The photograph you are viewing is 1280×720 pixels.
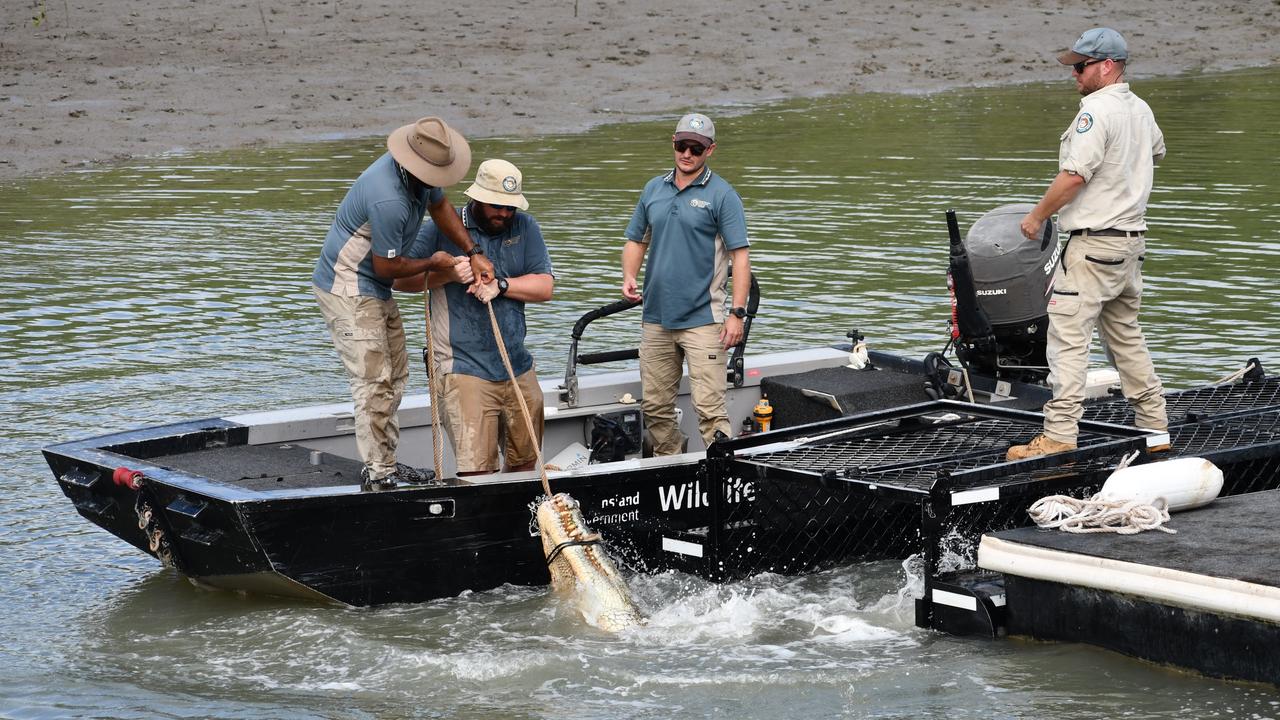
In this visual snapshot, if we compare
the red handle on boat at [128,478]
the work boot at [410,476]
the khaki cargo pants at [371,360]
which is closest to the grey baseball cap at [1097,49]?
the khaki cargo pants at [371,360]

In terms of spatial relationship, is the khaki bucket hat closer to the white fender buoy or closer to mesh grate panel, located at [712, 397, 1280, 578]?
mesh grate panel, located at [712, 397, 1280, 578]

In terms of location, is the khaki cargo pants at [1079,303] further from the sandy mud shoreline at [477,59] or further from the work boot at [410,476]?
the sandy mud shoreline at [477,59]

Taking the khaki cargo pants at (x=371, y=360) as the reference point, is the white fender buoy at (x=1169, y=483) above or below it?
below

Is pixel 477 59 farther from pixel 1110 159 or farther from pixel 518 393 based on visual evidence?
pixel 1110 159

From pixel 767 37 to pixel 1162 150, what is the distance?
19.4 metres

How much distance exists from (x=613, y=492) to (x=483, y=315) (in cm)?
91

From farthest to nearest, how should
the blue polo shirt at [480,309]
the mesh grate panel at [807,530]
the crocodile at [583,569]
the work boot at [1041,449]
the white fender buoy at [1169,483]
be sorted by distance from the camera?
the mesh grate panel at [807,530] < the blue polo shirt at [480,309] < the work boot at [1041,449] < the crocodile at [583,569] < the white fender buoy at [1169,483]

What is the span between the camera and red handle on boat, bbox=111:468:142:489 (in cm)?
690

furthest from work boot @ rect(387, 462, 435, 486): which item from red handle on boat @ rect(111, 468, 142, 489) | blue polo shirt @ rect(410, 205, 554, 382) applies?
red handle on boat @ rect(111, 468, 142, 489)

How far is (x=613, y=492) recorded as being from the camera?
7.26 m

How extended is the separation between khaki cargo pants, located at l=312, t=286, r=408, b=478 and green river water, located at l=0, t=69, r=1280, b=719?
0.67 metres

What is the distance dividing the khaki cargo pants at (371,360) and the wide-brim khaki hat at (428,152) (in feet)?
1.82

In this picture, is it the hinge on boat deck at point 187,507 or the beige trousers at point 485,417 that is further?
the beige trousers at point 485,417

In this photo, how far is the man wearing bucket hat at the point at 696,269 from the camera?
760 centimetres
